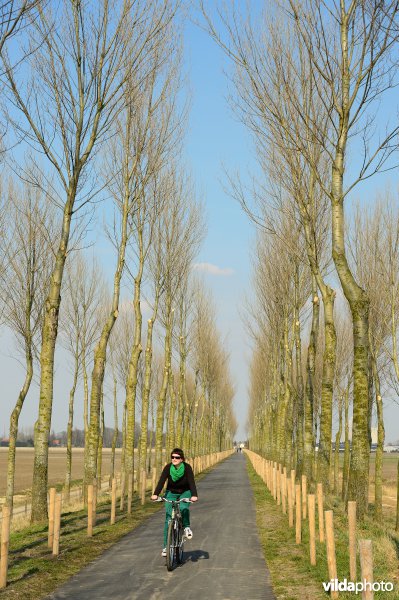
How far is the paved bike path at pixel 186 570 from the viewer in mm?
9078

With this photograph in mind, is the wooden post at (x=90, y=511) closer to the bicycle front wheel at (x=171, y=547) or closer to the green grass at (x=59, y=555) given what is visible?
the green grass at (x=59, y=555)

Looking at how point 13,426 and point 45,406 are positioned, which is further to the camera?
point 13,426

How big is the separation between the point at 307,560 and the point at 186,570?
1.95m

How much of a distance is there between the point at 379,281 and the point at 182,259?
905 centimetres

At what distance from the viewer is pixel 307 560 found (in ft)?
37.9

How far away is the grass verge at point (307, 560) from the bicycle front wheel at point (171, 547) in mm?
1429

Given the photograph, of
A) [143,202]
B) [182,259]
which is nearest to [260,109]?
[143,202]

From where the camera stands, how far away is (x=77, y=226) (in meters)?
23.0

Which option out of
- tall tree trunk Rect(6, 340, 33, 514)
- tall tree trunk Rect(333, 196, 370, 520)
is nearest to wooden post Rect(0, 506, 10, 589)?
tall tree trunk Rect(333, 196, 370, 520)

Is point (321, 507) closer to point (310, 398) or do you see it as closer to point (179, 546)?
point (179, 546)

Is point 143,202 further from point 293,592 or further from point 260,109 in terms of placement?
point 293,592

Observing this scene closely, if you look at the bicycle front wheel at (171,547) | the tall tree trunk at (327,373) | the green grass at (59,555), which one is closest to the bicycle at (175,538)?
the bicycle front wheel at (171,547)

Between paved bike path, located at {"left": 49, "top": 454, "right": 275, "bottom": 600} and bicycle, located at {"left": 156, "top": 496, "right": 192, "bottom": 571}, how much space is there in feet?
0.49

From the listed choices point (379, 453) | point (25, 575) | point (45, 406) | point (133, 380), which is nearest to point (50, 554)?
point (25, 575)
